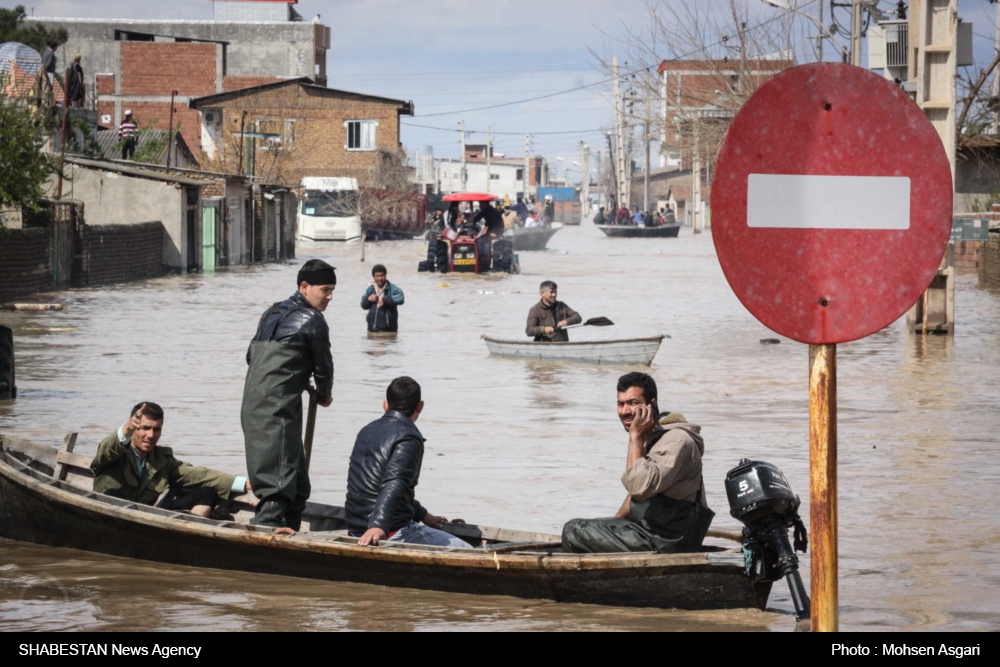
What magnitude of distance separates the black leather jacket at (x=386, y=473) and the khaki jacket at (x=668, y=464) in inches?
44.8

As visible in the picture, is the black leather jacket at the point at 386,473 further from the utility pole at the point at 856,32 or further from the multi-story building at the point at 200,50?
the multi-story building at the point at 200,50

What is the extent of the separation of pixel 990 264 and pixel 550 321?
2020cm

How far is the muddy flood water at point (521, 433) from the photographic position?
659 centimetres

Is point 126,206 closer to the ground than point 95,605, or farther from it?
farther from it

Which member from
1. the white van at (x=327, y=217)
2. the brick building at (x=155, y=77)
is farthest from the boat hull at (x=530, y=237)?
the brick building at (x=155, y=77)

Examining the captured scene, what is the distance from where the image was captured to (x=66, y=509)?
295 inches

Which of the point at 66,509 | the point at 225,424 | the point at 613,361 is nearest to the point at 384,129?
the point at 613,361

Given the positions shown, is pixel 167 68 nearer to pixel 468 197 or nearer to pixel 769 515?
pixel 468 197

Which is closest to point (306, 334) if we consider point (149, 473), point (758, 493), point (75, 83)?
point (149, 473)

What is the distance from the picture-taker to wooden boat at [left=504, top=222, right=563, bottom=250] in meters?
54.7

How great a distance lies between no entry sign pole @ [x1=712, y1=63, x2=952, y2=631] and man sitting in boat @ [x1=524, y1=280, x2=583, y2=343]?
13992 millimetres

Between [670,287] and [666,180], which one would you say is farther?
[666,180]
